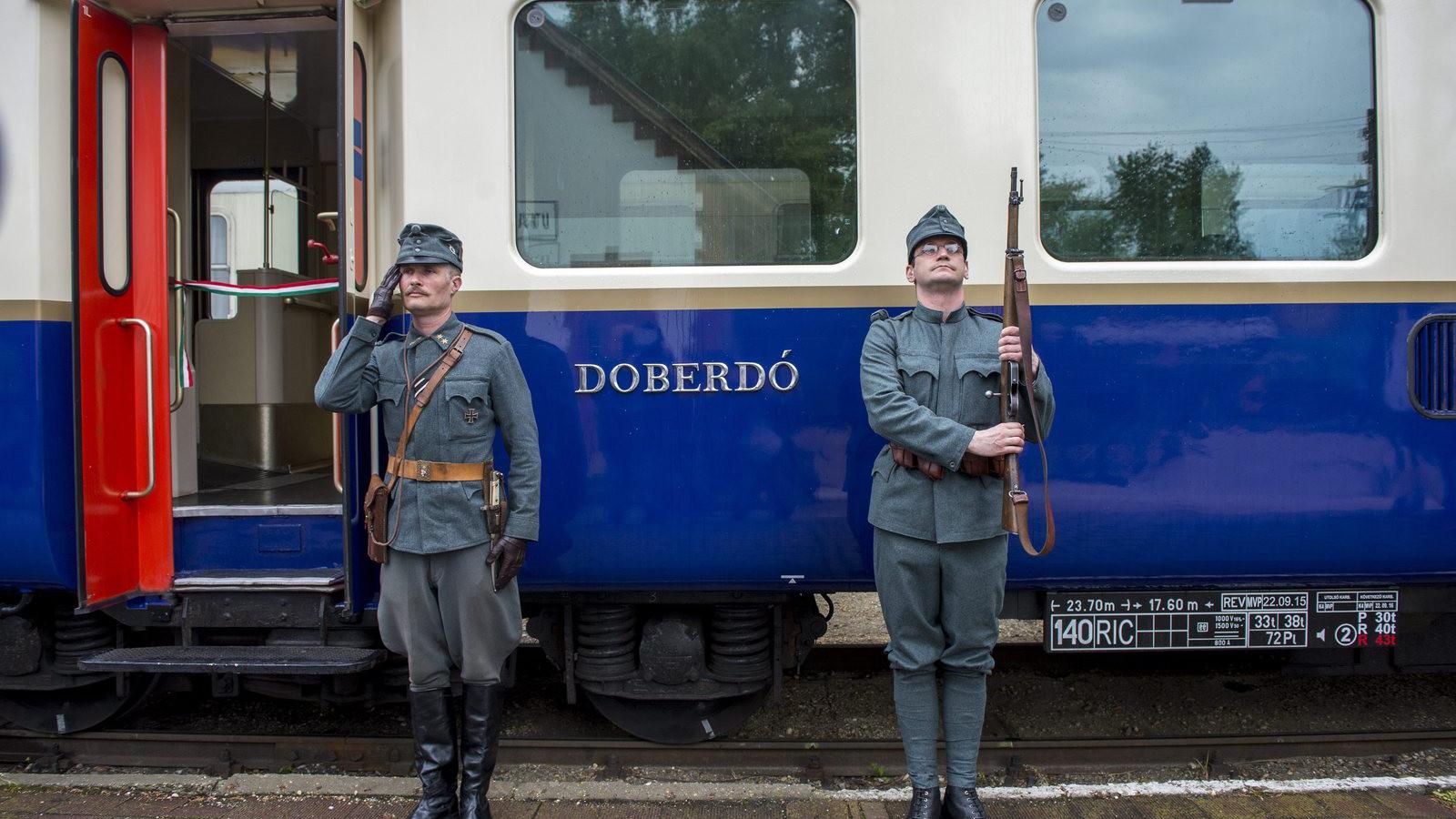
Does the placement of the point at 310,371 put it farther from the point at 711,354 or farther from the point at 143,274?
the point at 711,354

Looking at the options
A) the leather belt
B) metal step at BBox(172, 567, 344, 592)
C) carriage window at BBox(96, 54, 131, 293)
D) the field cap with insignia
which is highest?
carriage window at BBox(96, 54, 131, 293)

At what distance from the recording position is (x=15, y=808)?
10.6 ft

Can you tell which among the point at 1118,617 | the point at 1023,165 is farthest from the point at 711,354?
the point at 1118,617

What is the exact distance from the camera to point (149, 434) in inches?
132

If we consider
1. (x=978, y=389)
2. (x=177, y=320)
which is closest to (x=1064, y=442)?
(x=978, y=389)

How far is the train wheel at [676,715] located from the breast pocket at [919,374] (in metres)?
1.43

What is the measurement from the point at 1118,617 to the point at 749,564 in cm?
130

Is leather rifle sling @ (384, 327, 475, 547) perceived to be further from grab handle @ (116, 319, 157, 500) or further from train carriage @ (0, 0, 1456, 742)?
grab handle @ (116, 319, 157, 500)

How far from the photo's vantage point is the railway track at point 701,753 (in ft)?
11.6

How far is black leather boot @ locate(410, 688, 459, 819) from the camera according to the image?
2859mm

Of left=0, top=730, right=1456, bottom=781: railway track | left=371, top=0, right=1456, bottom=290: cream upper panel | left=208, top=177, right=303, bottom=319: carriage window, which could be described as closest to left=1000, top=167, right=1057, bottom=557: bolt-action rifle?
left=371, top=0, right=1456, bottom=290: cream upper panel

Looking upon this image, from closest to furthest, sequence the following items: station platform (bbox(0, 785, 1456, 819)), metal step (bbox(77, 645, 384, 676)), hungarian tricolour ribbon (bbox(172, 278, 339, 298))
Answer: metal step (bbox(77, 645, 384, 676))
station platform (bbox(0, 785, 1456, 819))
hungarian tricolour ribbon (bbox(172, 278, 339, 298))

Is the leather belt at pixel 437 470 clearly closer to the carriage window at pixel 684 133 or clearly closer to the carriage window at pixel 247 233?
the carriage window at pixel 684 133

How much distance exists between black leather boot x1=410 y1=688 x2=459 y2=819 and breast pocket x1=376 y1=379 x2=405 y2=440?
0.80 m
